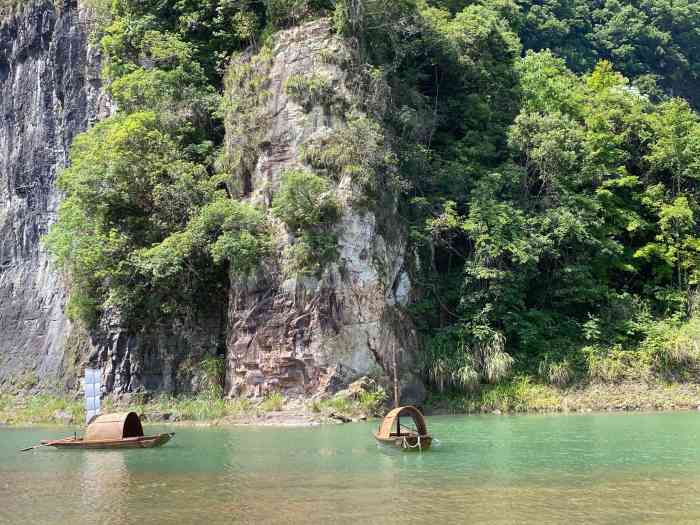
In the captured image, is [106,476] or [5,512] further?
[106,476]

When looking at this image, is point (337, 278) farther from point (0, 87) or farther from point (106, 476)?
point (0, 87)

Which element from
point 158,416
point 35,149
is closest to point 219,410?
point 158,416

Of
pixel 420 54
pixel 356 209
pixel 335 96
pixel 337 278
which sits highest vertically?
pixel 420 54

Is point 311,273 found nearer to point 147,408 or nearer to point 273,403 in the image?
point 273,403

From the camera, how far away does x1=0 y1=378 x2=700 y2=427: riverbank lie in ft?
81.7

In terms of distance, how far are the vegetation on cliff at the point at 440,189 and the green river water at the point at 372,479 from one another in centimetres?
742

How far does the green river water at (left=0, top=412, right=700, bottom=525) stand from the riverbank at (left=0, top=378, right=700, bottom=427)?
12.7ft

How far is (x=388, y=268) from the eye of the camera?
27.5 meters

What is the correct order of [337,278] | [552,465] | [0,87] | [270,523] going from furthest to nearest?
[0,87] < [337,278] < [552,465] < [270,523]

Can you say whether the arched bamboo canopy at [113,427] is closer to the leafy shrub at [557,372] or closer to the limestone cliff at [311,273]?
the limestone cliff at [311,273]

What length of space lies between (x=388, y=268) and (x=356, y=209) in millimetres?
2268

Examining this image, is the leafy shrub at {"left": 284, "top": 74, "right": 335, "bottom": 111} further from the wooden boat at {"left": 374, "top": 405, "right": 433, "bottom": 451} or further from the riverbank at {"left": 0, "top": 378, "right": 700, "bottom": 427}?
the wooden boat at {"left": 374, "top": 405, "right": 433, "bottom": 451}

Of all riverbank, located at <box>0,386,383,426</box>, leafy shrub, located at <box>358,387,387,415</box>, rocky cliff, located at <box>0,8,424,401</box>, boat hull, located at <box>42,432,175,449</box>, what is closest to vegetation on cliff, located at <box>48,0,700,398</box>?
rocky cliff, located at <box>0,8,424,401</box>

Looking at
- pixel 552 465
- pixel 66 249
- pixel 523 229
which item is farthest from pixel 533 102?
pixel 552 465
